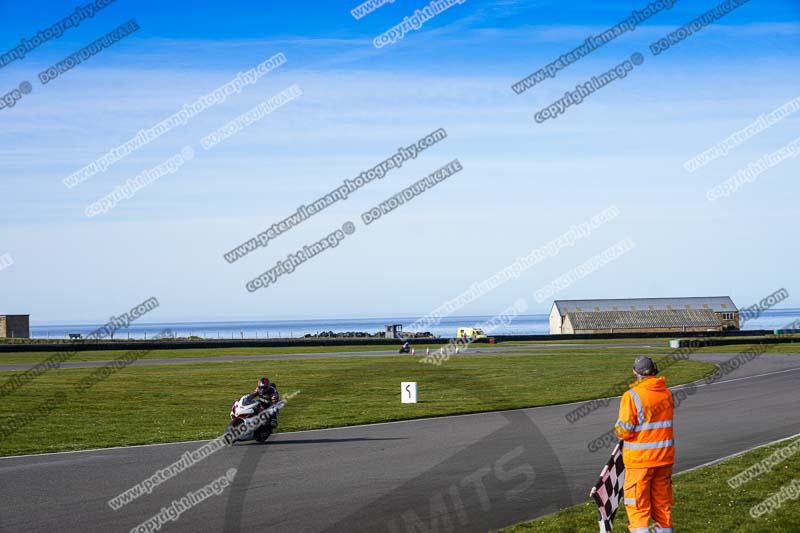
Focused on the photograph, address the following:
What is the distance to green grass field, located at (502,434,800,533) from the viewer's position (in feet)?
34.3

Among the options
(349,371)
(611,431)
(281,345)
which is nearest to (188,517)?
(611,431)

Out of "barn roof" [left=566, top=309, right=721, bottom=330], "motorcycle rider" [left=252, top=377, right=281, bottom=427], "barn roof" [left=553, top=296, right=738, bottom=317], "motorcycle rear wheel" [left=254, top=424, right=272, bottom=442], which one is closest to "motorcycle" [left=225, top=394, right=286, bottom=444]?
"motorcycle rear wheel" [left=254, top=424, right=272, bottom=442]

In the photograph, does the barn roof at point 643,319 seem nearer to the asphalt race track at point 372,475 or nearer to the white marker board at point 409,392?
the white marker board at point 409,392

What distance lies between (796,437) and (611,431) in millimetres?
3648

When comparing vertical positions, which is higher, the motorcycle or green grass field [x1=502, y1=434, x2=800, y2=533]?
the motorcycle

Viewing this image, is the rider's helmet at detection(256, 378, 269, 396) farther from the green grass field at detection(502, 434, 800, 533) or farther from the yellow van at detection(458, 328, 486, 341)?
the yellow van at detection(458, 328, 486, 341)

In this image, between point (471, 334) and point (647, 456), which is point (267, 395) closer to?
point (647, 456)

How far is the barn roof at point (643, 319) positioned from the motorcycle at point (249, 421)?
8300cm

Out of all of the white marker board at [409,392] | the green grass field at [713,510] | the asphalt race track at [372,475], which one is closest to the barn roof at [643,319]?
the white marker board at [409,392]

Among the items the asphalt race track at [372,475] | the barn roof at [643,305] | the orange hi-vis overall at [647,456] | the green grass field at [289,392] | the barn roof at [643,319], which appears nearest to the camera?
the orange hi-vis overall at [647,456]

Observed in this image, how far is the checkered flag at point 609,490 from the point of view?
9.12 m

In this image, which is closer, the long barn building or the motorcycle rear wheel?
the motorcycle rear wheel

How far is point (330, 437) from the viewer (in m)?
19.3

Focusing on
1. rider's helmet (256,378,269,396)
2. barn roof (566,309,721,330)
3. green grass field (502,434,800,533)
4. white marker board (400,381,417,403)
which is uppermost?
rider's helmet (256,378,269,396)
